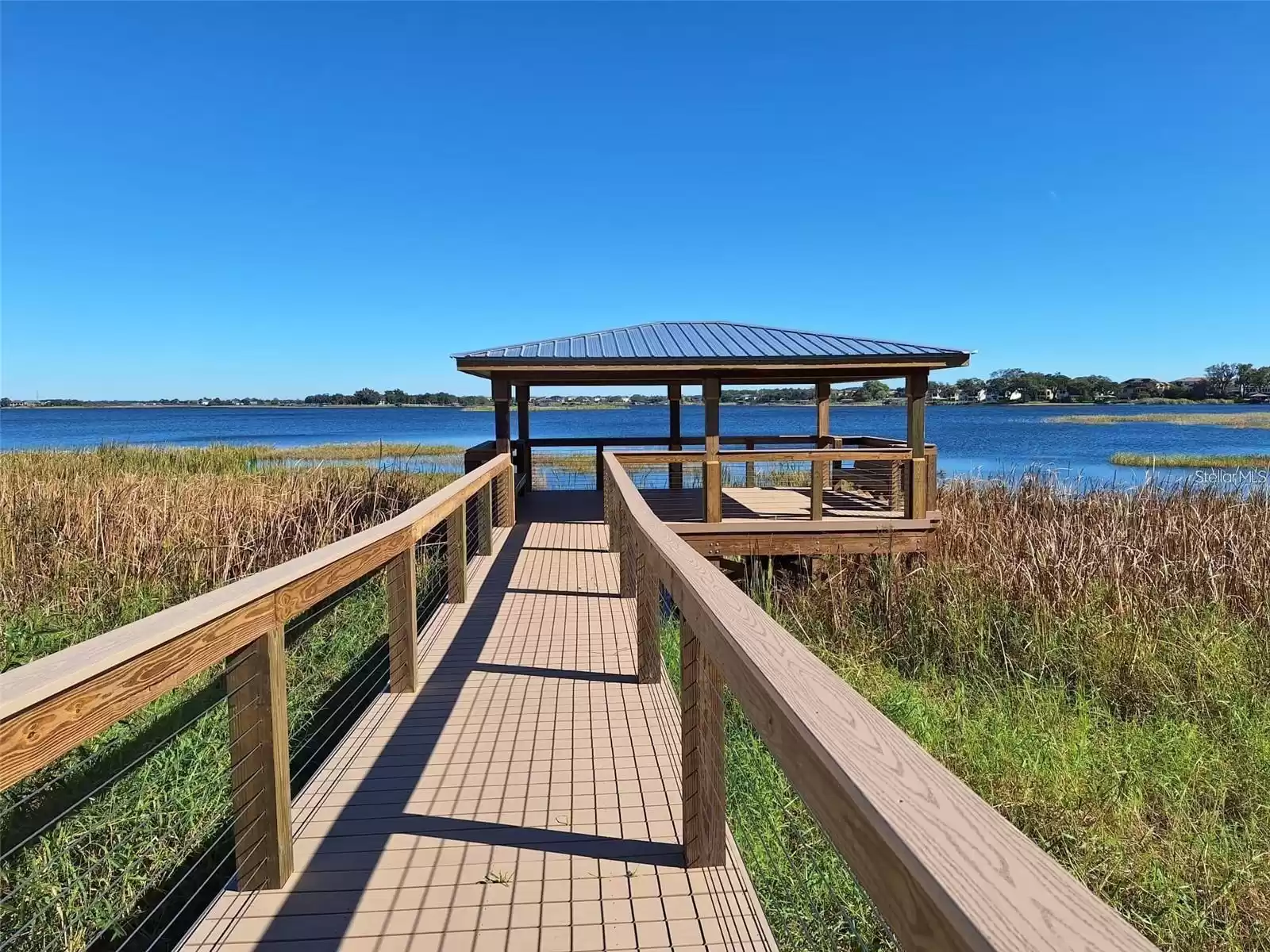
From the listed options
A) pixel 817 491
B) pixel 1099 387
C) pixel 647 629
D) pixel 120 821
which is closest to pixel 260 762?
pixel 120 821

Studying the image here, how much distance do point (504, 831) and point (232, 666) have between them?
3.84 ft

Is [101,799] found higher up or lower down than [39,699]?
lower down

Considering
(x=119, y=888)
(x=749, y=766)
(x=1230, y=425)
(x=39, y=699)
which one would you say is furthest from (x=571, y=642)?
(x=1230, y=425)

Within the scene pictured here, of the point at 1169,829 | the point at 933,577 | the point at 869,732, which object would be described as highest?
the point at 869,732

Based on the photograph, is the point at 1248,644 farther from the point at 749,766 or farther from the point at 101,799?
the point at 101,799

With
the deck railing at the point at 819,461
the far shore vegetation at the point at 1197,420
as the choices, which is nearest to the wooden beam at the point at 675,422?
the deck railing at the point at 819,461

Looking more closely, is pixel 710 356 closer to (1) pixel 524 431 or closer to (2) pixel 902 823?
(1) pixel 524 431

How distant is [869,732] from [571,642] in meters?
4.20

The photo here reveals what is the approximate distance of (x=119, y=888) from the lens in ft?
11.5

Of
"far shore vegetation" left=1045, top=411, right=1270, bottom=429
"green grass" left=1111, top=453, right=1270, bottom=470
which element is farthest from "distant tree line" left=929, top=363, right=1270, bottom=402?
"green grass" left=1111, top=453, right=1270, bottom=470

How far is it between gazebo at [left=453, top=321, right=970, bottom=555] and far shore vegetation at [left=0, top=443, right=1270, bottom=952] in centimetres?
68

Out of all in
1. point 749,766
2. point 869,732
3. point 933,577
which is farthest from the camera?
point 933,577

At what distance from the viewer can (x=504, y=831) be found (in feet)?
9.57

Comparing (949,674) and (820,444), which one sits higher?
(820,444)
